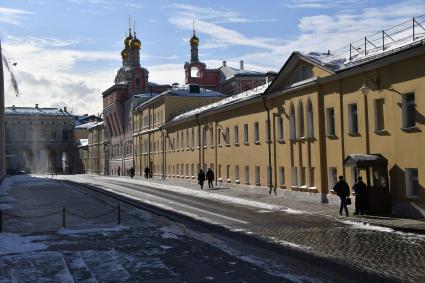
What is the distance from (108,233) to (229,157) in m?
24.7

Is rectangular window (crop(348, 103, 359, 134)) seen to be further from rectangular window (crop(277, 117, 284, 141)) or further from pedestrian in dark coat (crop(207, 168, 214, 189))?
pedestrian in dark coat (crop(207, 168, 214, 189))

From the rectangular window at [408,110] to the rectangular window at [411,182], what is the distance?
1.74 meters

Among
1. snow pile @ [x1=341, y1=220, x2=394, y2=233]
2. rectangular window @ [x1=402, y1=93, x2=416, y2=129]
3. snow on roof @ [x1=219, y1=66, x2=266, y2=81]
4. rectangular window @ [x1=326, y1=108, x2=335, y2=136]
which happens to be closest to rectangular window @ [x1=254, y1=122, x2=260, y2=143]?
rectangular window @ [x1=326, y1=108, x2=335, y2=136]

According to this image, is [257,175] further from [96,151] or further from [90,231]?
[96,151]

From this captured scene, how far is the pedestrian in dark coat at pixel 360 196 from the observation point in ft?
71.6

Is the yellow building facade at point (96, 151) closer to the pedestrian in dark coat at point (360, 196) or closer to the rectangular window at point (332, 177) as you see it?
the rectangular window at point (332, 177)

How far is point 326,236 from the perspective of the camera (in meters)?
17.2

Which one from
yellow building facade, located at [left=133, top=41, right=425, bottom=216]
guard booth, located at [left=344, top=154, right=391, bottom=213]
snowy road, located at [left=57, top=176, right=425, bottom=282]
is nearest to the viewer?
snowy road, located at [left=57, top=176, right=425, bottom=282]

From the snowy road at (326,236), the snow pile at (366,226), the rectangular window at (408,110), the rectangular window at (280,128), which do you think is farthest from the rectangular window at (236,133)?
the snow pile at (366,226)

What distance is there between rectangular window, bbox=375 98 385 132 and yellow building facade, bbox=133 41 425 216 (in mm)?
41

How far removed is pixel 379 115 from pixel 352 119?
7.41 feet

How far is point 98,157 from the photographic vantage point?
106750 millimetres

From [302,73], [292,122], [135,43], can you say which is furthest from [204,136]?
[135,43]

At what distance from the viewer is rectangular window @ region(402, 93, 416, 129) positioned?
21.7 meters
